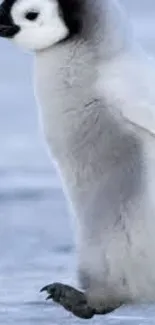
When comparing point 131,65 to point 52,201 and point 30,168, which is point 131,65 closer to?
point 52,201

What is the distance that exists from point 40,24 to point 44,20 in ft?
0.06

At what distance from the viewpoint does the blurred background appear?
16.7ft

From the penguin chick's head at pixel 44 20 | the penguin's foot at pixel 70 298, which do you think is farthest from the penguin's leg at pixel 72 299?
the penguin chick's head at pixel 44 20

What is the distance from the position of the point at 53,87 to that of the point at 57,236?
133cm

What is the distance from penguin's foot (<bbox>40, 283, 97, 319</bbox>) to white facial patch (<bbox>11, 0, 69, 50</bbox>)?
2.46 ft

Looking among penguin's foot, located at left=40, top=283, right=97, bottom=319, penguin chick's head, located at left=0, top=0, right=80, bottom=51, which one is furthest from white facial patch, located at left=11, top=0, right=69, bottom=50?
penguin's foot, located at left=40, top=283, right=97, bottom=319

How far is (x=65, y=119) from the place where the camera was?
493cm

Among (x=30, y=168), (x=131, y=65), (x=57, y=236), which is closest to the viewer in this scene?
(x=131, y=65)

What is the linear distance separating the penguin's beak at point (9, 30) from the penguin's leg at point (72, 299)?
79 cm

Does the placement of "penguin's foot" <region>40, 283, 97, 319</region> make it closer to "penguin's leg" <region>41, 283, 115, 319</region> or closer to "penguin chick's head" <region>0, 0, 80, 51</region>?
"penguin's leg" <region>41, 283, 115, 319</region>

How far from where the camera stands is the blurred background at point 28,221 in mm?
5098

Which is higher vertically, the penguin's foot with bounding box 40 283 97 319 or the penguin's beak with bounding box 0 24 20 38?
the penguin's beak with bounding box 0 24 20 38

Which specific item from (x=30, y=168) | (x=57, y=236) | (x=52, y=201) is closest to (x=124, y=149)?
(x=57, y=236)

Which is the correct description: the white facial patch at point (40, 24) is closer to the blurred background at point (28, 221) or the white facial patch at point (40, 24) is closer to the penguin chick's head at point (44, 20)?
the penguin chick's head at point (44, 20)
